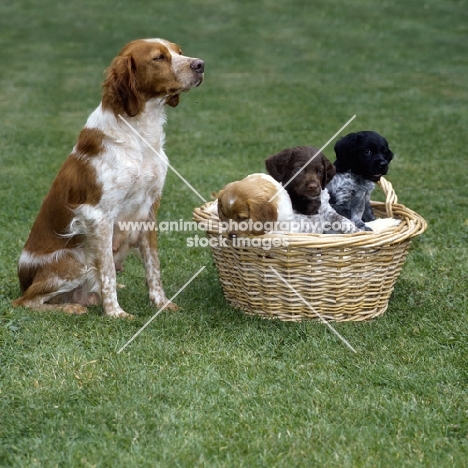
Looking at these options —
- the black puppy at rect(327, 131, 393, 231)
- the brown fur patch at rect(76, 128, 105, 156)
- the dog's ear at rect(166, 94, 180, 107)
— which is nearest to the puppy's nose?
the dog's ear at rect(166, 94, 180, 107)

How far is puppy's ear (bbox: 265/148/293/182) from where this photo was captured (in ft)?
16.6

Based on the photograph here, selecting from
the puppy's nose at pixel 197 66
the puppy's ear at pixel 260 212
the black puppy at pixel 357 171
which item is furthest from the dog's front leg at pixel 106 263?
the black puppy at pixel 357 171

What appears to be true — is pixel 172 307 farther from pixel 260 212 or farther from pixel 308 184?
pixel 308 184

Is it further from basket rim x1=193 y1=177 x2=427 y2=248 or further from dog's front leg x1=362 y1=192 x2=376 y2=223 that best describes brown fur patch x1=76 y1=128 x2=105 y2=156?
dog's front leg x1=362 y1=192 x2=376 y2=223

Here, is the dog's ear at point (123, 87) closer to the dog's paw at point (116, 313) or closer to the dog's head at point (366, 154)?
the dog's paw at point (116, 313)

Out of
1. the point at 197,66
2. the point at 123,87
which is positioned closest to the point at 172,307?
the point at 123,87

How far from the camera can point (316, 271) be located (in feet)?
15.5

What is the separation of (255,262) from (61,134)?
7006mm

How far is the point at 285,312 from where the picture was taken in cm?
499

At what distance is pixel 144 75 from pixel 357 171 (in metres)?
1.60

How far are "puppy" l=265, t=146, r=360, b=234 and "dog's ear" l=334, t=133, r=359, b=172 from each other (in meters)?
0.37

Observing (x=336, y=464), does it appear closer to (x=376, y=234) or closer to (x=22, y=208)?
(x=376, y=234)

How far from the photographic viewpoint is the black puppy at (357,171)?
17.5 ft

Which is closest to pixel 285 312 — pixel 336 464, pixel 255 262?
pixel 255 262
